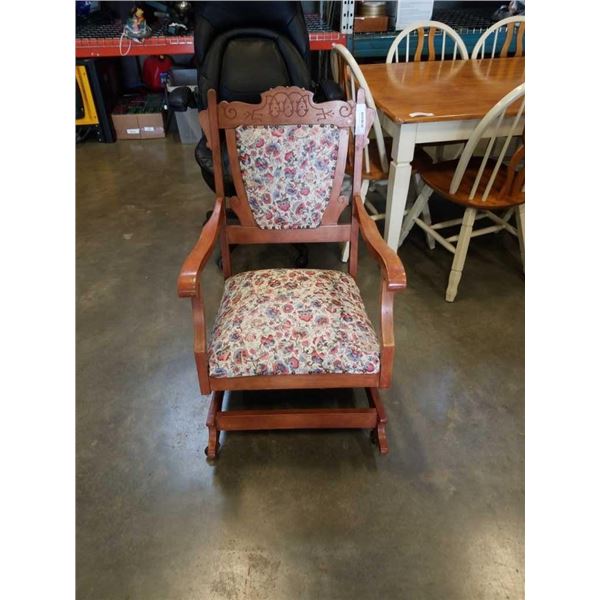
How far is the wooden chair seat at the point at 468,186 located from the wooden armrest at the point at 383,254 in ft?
2.15

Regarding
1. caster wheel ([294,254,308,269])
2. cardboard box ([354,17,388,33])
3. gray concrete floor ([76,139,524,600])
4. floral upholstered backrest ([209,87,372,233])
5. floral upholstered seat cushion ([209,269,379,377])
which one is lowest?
gray concrete floor ([76,139,524,600])

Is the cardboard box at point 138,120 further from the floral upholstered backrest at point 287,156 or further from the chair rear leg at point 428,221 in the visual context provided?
the floral upholstered backrest at point 287,156

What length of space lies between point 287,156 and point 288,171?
5cm

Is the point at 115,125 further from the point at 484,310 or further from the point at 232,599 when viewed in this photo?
the point at 232,599

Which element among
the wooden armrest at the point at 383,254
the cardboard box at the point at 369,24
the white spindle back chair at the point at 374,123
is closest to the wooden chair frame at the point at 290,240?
the wooden armrest at the point at 383,254

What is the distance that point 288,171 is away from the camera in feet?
4.71

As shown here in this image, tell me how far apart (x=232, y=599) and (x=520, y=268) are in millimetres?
1945

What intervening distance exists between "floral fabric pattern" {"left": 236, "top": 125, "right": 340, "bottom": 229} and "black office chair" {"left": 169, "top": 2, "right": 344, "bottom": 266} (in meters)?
0.67

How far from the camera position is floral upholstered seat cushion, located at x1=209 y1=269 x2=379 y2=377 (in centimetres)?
124

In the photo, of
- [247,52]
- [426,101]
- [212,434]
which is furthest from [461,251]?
[247,52]

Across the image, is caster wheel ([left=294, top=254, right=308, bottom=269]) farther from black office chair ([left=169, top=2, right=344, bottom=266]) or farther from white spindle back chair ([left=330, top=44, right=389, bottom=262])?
white spindle back chair ([left=330, top=44, right=389, bottom=262])

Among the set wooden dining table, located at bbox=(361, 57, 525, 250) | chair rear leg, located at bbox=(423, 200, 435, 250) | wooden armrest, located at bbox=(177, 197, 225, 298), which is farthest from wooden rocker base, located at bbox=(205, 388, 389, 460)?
chair rear leg, located at bbox=(423, 200, 435, 250)

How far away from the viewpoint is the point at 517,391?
5.49 feet

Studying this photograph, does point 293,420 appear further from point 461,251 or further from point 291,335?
point 461,251
